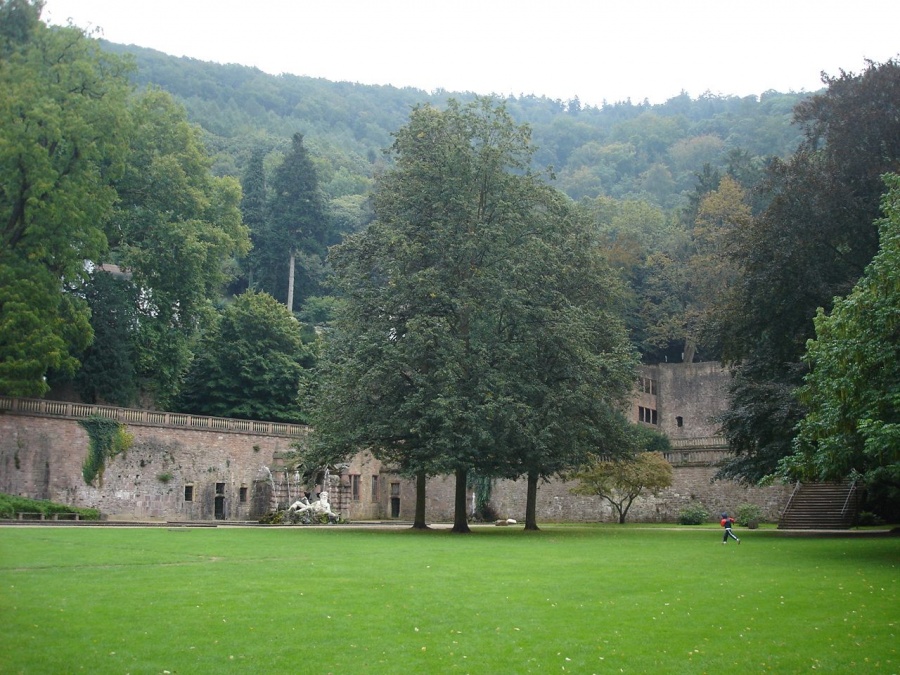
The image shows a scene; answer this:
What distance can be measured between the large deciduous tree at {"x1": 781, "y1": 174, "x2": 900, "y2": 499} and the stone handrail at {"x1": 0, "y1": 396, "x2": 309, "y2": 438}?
111ft

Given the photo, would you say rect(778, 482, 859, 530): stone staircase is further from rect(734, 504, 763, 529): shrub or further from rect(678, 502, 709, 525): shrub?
rect(678, 502, 709, 525): shrub

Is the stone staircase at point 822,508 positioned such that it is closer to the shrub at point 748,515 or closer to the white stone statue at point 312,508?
the shrub at point 748,515

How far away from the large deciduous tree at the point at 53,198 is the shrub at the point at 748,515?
3115 centimetres

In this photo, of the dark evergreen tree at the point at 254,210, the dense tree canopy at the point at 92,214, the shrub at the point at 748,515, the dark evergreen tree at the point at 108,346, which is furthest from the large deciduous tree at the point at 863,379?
the dark evergreen tree at the point at 254,210

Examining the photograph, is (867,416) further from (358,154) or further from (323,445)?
(358,154)

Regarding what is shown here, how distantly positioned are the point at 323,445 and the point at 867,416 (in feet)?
70.3

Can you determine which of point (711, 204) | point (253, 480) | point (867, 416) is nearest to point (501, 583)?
point (867, 416)

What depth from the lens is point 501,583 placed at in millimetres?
17703

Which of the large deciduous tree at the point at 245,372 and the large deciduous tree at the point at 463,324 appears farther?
the large deciduous tree at the point at 245,372

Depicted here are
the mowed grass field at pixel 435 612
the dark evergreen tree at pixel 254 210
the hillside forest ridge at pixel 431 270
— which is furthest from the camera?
the dark evergreen tree at pixel 254 210

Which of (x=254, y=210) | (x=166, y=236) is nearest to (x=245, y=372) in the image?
(x=166, y=236)

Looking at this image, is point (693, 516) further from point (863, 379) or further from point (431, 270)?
point (863, 379)

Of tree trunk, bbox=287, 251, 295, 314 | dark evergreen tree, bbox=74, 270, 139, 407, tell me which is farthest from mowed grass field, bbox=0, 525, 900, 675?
tree trunk, bbox=287, 251, 295, 314

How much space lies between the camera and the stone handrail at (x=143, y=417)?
4397 cm
